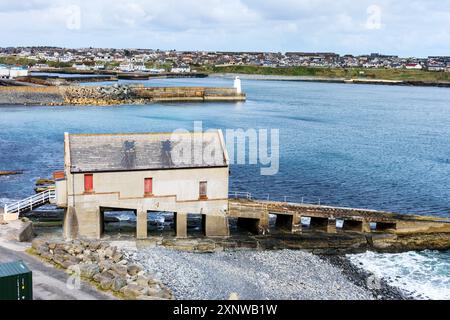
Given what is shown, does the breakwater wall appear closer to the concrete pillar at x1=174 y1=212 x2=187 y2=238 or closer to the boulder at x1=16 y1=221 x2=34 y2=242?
the concrete pillar at x1=174 y1=212 x2=187 y2=238

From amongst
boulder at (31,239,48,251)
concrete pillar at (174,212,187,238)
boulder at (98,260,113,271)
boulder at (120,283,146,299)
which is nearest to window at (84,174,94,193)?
boulder at (31,239,48,251)

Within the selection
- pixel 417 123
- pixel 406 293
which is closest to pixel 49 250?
pixel 406 293

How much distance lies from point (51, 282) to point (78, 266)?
6.43 ft

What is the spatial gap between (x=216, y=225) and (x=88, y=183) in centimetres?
861

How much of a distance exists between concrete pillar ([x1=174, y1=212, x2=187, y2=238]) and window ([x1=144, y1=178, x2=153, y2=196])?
2.25 meters

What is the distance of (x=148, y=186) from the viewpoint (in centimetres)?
3691

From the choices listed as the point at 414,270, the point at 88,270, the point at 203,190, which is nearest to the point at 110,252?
the point at 88,270

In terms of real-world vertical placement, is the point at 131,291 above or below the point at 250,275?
above

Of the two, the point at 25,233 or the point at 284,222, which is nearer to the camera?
the point at 25,233

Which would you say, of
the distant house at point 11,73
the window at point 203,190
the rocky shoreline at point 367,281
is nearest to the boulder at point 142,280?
the window at point 203,190

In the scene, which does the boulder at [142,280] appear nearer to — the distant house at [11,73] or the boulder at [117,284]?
the boulder at [117,284]

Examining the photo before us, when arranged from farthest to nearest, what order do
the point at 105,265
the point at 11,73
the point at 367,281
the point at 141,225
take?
the point at 11,73
the point at 141,225
the point at 367,281
the point at 105,265

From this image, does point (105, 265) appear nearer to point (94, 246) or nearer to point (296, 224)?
point (94, 246)

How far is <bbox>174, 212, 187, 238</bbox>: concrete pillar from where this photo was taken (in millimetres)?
37625
